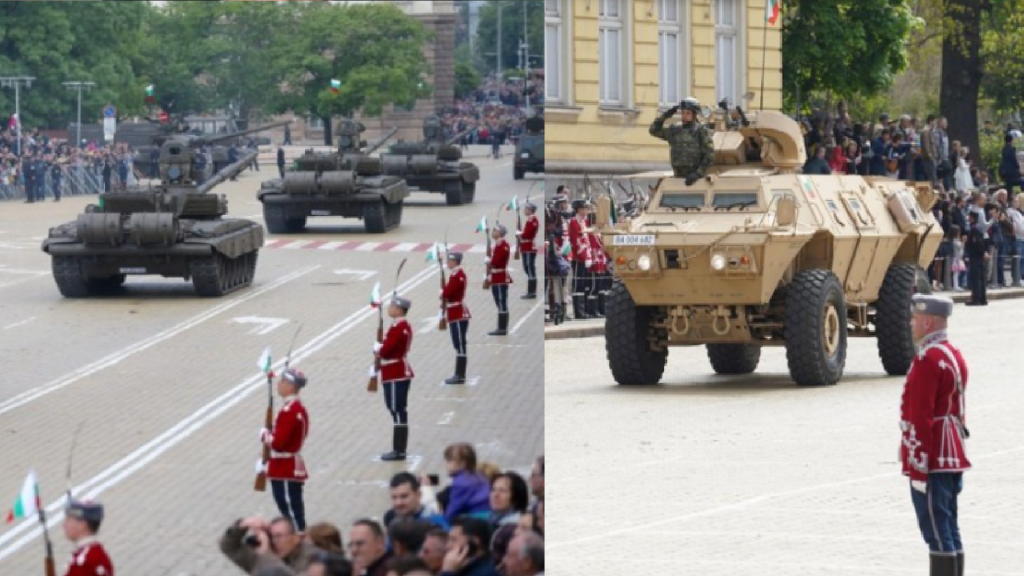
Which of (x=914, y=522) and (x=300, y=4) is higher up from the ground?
(x=300, y=4)

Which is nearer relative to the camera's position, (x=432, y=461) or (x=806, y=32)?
(x=432, y=461)

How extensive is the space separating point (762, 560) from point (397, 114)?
363cm

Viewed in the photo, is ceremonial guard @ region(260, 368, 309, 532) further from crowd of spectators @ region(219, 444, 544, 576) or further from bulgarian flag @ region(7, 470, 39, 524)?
bulgarian flag @ region(7, 470, 39, 524)

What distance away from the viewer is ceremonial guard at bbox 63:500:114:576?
7.59 metres

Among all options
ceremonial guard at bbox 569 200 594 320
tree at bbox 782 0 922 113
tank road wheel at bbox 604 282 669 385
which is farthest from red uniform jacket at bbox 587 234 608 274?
tree at bbox 782 0 922 113

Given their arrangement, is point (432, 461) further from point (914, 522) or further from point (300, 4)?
point (914, 522)

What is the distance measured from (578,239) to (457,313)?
15784 mm

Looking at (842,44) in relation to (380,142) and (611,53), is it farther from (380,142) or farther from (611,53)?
(380,142)

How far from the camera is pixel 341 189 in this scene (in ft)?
47.1

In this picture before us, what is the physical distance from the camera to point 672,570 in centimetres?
1172

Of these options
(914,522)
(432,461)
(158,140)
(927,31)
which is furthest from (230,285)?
(927,31)

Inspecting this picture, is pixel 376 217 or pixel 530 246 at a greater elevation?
pixel 530 246

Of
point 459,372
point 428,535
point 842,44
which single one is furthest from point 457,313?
point 842,44

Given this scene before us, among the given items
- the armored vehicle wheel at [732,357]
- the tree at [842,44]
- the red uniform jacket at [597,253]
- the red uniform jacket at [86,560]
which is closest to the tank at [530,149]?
the red uniform jacket at [86,560]
